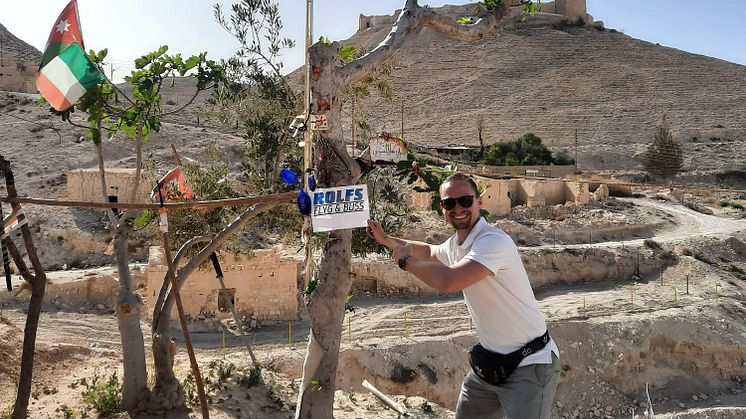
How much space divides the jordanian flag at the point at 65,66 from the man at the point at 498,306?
3.33m

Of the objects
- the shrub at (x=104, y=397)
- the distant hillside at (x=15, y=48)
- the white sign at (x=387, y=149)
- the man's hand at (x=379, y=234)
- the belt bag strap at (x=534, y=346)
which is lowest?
the shrub at (x=104, y=397)

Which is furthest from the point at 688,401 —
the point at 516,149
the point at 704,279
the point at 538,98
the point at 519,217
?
the point at 538,98

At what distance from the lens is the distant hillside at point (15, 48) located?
5264 centimetres

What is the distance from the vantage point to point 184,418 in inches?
282

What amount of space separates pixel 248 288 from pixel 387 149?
1173cm

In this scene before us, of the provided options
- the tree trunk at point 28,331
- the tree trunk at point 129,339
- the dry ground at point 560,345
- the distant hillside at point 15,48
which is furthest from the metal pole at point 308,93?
the distant hillside at point 15,48

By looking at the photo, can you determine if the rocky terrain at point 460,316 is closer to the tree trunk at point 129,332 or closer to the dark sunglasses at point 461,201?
the tree trunk at point 129,332

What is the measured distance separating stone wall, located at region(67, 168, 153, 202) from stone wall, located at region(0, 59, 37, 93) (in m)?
24.5

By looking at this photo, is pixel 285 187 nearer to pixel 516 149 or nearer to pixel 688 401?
pixel 688 401

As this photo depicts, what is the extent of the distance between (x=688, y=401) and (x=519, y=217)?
11.5 metres

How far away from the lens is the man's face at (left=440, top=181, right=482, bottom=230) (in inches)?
150

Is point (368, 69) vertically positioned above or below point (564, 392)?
above

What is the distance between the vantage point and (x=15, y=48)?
182 ft

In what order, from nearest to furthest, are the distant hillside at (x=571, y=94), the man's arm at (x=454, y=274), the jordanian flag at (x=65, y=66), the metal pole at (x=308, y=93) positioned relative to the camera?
the man's arm at (x=454, y=274) → the jordanian flag at (x=65, y=66) → the metal pole at (x=308, y=93) → the distant hillside at (x=571, y=94)
